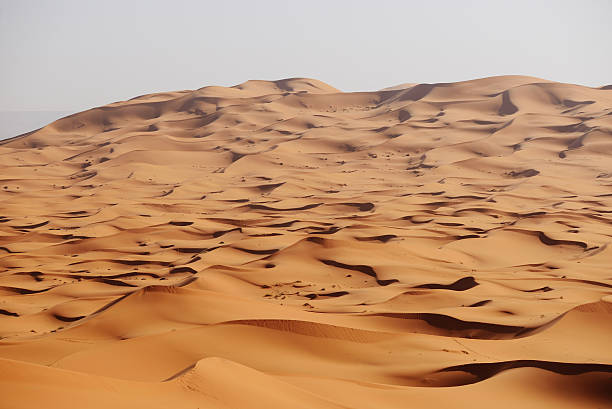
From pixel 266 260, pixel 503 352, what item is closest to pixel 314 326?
pixel 503 352

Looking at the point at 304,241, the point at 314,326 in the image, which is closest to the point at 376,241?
the point at 304,241

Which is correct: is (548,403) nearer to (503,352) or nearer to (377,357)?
(503,352)

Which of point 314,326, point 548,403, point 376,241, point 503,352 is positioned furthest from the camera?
point 376,241

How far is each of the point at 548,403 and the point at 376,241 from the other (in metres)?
7.29

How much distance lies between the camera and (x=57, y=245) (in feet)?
43.7

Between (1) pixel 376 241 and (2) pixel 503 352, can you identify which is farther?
(1) pixel 376 241

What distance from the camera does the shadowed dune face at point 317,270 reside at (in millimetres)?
4742

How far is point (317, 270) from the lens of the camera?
33.5ft

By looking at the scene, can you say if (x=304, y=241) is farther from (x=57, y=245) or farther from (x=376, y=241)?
(x=57, y=245)

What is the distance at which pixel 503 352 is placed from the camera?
567 cm

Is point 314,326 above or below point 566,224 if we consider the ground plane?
above

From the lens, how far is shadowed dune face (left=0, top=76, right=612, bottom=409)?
15.6 feet

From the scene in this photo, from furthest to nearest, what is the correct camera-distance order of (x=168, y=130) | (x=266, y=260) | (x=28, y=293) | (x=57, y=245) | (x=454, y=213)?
(x=168, y=130)
(x=454, y=213)
(x=57, y=245)
(x=266, y=260)
(x=28, y=293)

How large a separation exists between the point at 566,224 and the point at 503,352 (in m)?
8.55
